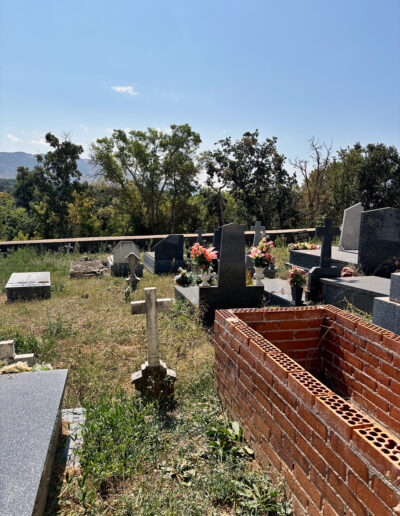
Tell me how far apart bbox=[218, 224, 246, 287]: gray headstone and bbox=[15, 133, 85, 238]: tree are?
2389 centimetres

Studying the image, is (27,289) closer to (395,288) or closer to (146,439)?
(146,439)

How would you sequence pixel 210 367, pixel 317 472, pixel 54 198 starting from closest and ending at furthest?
pixel 317 472 < pixel 210 367 < pixel 54 198

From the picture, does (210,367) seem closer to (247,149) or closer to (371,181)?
(371,181)

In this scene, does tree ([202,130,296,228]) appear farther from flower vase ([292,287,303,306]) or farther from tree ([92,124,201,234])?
flower vase ([292,287,303,306])

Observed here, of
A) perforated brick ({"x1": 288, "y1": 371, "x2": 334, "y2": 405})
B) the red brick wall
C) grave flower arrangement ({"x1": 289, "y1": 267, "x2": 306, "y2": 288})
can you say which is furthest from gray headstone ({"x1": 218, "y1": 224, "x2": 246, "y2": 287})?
perforated brick ({"x1": 288, "y1": 371, "x2": 334, "y2": 405})

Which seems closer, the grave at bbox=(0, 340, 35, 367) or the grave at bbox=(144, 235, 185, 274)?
the grave at bbox=(0, 340, 35, 367)

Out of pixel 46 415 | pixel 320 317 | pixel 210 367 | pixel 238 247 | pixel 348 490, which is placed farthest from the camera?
pixel 238 247

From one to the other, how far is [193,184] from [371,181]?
13.1m

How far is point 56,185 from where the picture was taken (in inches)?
1094

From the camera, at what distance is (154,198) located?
29.2 metres

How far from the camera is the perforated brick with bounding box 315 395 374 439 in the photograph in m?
1.62

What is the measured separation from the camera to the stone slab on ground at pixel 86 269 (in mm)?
10258

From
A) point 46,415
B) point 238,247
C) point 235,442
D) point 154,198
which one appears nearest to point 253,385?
point 235,442

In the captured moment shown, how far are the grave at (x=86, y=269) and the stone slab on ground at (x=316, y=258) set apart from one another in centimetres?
554
